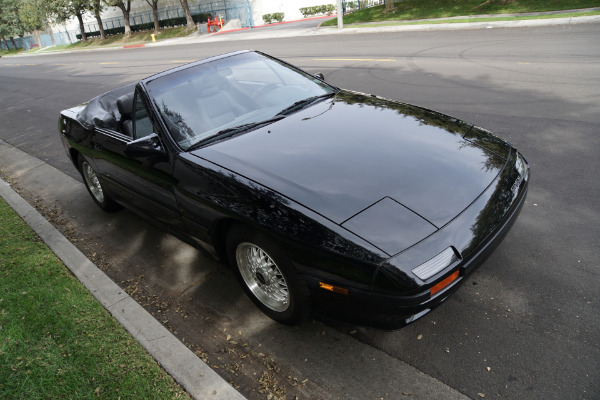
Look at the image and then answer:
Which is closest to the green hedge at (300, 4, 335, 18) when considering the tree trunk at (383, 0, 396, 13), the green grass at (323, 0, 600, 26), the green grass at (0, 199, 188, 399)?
the green grass at (323, 0, 600, 26)

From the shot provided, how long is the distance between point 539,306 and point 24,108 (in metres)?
15.1

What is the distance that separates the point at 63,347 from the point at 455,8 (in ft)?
70.3

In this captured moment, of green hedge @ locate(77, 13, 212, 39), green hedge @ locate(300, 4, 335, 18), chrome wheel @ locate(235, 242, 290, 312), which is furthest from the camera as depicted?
green hedge @ locate(77, 13, 212, 39)

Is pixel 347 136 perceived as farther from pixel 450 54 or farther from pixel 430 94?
pixel 450 54

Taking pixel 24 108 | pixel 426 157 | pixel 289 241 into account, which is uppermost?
pixel 426 157

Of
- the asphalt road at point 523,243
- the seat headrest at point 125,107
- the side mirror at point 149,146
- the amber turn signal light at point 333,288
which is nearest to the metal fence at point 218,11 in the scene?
the asphalt road at point 523,243

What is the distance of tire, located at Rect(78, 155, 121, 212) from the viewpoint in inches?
197

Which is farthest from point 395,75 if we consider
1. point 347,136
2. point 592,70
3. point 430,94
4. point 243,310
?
point 243,310

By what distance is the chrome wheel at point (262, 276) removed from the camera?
9.21 feet

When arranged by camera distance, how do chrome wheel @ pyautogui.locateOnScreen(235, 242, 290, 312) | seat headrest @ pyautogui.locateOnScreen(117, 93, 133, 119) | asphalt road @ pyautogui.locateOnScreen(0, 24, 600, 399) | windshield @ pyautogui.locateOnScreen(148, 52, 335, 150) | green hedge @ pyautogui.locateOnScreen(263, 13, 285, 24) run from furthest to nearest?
1. green hedge @ pyautogui.locateOnScreen(263, 13, 285, 24)
2. seat headrest @ pyautogui.locateOnScreen(117, 93, 133, 119)
3. windshield @ pyautogui.locateOnScreen(148, 52, 335, 150)
4. chrome wheel @ pyautogui.locateOnScreen(235, 242, 290, 312)
5. asphalt road @ pyautogui.locateOnScreen(0, 24, 600, 399)

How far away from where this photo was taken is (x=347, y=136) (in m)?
3.13

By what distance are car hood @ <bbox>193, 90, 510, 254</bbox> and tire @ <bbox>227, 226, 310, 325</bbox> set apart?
370 mm

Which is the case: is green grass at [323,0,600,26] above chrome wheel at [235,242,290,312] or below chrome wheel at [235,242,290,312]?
above

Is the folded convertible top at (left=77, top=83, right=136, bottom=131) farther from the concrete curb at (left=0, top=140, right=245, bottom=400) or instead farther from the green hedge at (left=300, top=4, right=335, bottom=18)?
the green hedge at (left=300, top=4, right=335, bottom=18)
